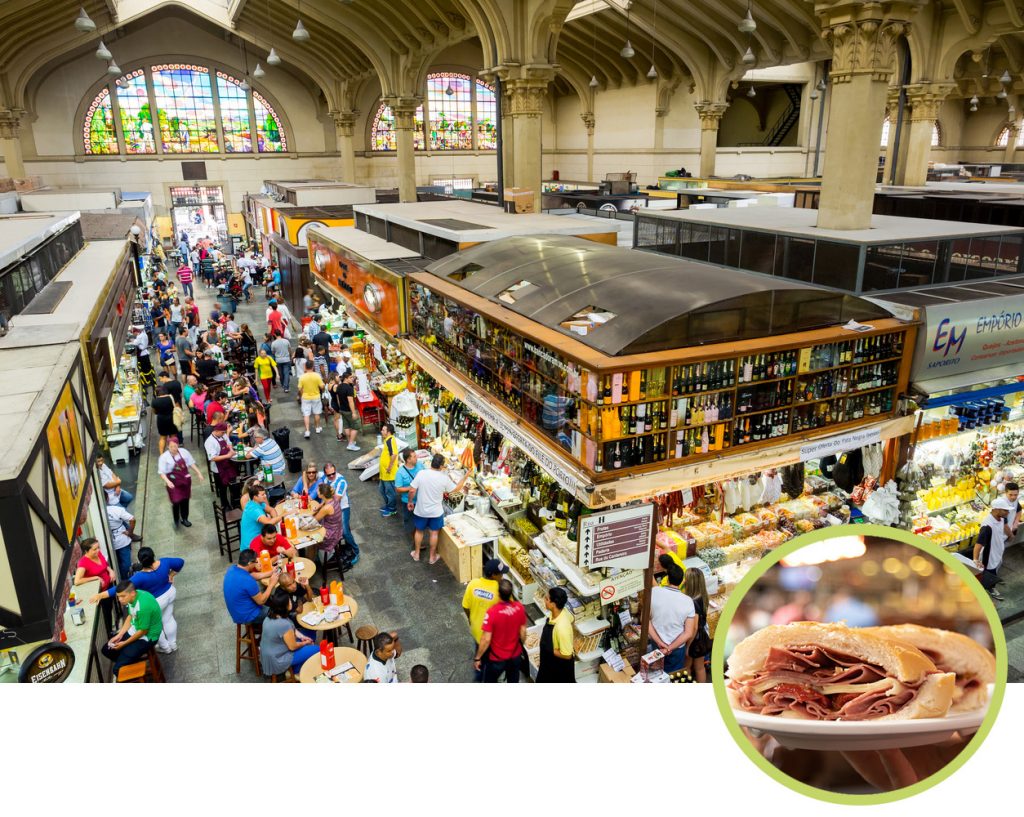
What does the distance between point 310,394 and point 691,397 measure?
7.49 meters

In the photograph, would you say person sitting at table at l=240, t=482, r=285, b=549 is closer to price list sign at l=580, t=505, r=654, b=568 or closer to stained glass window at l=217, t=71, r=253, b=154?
price list sign at l=580, t=505, r=654, b=568

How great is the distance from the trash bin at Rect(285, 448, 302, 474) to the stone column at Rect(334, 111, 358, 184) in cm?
2518

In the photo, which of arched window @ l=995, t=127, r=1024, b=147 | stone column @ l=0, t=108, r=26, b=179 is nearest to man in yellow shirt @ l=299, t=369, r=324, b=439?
stone column @ l=0, t=108, r=26, b=179

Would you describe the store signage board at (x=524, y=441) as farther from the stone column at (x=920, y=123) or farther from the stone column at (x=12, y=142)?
the stone column at (x=12, y=142)

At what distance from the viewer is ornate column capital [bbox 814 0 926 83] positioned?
9.10m

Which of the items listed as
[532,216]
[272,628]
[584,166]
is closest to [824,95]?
[584,166]

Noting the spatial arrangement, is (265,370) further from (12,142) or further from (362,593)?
(12,142)

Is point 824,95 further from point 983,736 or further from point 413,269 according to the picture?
point 983,736

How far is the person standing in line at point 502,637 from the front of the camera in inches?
226

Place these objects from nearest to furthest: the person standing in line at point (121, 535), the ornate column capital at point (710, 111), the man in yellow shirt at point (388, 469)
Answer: the person standing in line at point (121, 535) → the man in yellow shirt at point (388, 469) → the ornate column capital at point (710, 111)

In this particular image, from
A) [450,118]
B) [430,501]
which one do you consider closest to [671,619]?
[430,501]

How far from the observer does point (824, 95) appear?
32312mm

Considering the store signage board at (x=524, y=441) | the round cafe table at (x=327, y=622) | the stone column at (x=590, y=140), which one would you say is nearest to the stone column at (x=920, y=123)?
the store signage board at (x=524, y=441)

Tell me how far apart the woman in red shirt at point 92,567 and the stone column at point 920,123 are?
2049cm
